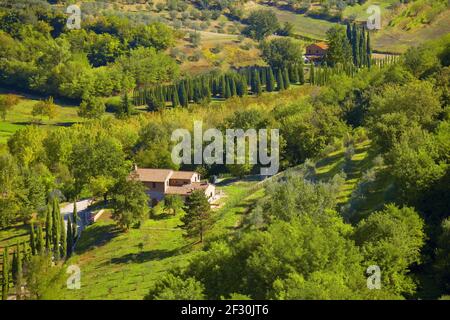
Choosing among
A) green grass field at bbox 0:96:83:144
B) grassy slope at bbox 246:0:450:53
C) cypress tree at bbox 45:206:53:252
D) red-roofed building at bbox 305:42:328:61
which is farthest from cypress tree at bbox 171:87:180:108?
cypress tree at bbox 45:206:53:252

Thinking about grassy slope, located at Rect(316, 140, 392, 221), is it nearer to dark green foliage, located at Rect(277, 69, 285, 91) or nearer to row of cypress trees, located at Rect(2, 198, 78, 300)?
row of cypress trees, located at Rect(2, 198, 78, 300)

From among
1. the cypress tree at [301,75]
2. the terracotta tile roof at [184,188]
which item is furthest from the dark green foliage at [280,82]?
the terracotta tile roof at [184,188]

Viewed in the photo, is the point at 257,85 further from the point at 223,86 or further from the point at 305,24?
the point at 305,24

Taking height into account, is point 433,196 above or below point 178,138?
above

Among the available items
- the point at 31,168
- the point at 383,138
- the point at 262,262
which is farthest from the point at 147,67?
the point at 262,262

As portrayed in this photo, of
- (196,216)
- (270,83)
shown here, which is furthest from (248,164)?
(270,83)

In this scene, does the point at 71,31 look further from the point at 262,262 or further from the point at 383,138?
the point at 262,262

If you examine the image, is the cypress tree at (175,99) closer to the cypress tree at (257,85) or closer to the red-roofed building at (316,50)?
the cypress tree at (257,85)
